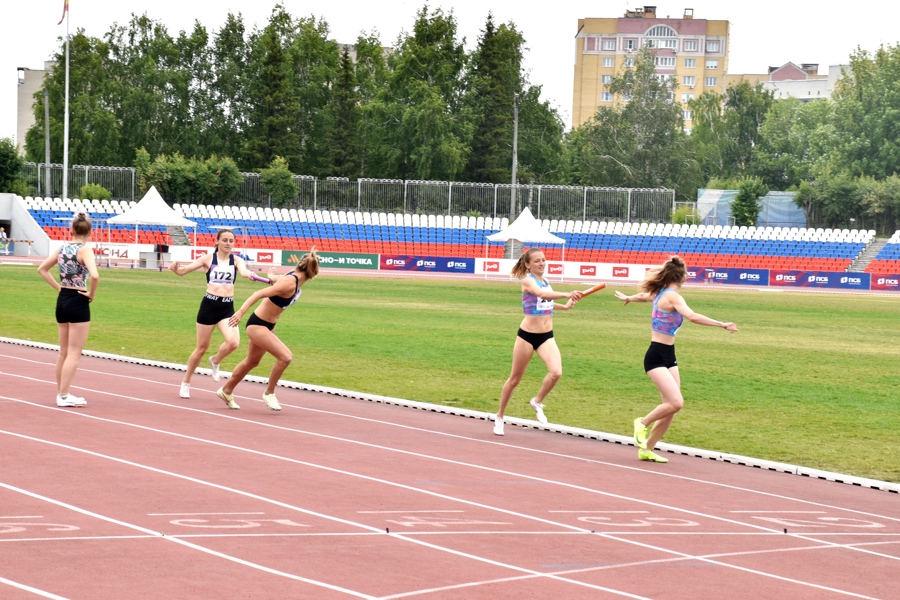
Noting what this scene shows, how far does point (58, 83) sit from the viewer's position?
79812 mm

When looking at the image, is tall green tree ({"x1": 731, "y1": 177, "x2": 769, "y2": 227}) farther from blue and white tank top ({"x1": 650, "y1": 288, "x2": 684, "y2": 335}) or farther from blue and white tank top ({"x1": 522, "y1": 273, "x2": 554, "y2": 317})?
blue and white tank top ({"x1": 650, "y1": 288, "x2": 684, "y2": 335})

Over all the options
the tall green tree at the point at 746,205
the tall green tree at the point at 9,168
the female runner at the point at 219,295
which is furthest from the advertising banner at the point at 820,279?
the female runner at the point at 219,295

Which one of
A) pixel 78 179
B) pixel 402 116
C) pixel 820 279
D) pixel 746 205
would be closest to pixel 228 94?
pixel 402 116

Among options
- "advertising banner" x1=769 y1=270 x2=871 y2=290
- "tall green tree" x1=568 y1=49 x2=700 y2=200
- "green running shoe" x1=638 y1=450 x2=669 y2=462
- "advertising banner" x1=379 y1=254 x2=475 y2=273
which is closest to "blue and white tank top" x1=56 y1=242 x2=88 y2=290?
"green running shoe" x1=638 y1=450 x2=669 y2=462

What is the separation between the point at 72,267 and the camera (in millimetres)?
11578

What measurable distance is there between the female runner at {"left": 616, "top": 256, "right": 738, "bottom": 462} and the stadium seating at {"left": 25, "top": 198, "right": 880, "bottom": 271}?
47199mm

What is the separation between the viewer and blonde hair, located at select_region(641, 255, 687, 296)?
10398 millimetres

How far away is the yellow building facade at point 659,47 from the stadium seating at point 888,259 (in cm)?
7804

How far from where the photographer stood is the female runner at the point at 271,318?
38.8ft

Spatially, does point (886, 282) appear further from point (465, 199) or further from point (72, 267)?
point (72, 267)

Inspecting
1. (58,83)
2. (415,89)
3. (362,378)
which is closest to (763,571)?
(362,378)

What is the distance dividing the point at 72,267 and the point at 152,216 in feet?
118

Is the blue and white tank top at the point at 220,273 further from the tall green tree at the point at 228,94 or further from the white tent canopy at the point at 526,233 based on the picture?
the tall green tree at the point at 228,94

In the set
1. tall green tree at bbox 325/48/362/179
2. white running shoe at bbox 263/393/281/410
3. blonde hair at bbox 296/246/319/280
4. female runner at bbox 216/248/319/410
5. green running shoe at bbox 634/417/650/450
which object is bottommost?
white running shoe at bbox 263/393/281/410
